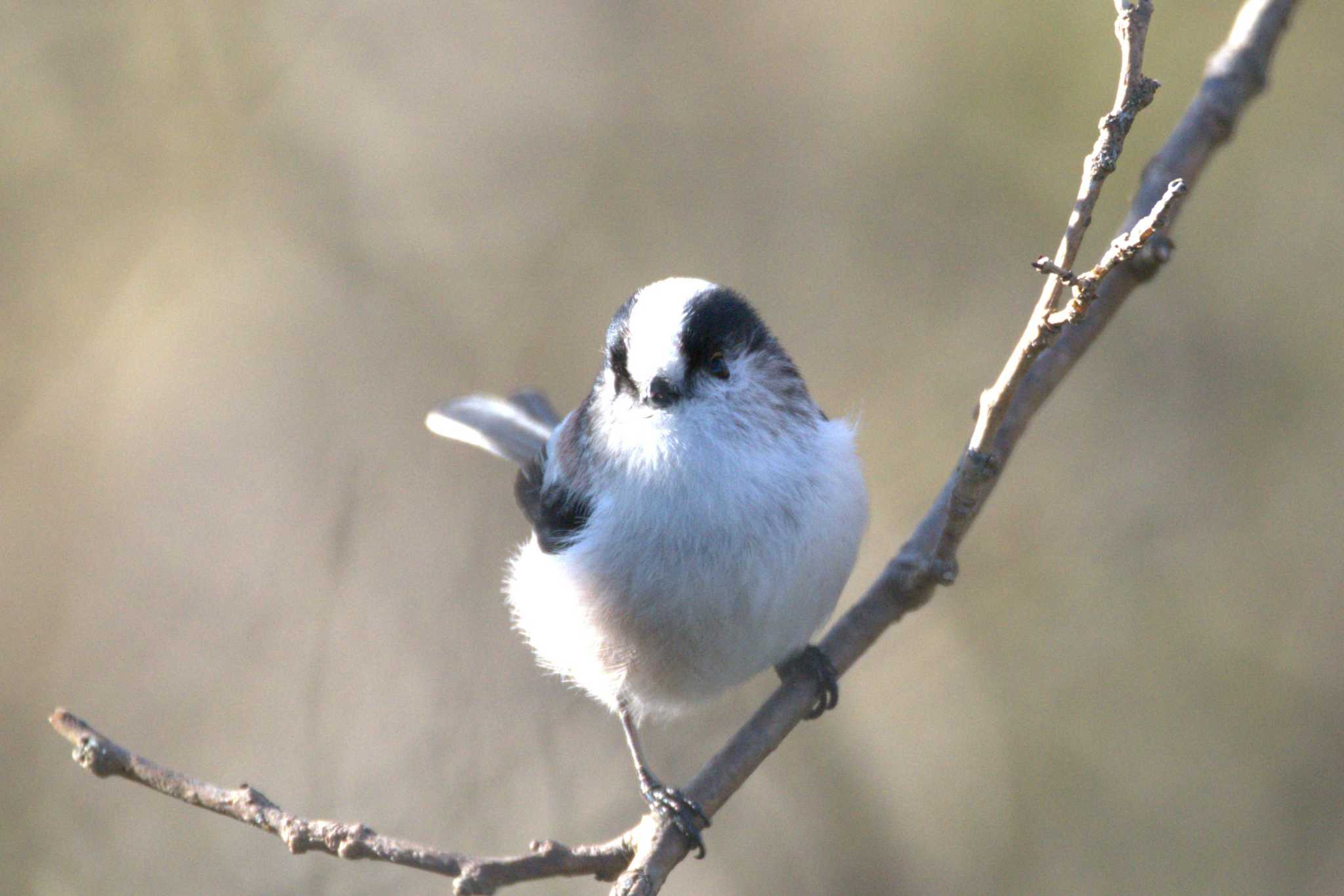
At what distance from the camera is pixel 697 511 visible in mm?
2447

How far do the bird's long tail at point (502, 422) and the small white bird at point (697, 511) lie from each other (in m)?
0.84

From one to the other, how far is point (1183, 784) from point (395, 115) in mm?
3944

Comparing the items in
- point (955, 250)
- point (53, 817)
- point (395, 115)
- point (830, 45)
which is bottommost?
point (53, 817)

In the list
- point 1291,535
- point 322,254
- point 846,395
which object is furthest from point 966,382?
point 322,254

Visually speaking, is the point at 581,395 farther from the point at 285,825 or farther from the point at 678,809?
the point at 285,825

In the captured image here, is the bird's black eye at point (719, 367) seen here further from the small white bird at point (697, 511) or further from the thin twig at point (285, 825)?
the thin twig at point (285, 825)

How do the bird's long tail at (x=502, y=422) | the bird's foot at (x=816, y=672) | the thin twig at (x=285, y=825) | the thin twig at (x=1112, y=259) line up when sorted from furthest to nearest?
the bird's long tail at (x=502, y=422) → the bird's foot at (x=816, y=672) → the thin twig at (x=285, y=825) → the thin twig at (x=1112, y=259)

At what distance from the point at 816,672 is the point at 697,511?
0.49m

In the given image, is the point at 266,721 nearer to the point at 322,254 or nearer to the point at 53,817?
the point at 53,817

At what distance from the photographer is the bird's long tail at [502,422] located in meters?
3.58

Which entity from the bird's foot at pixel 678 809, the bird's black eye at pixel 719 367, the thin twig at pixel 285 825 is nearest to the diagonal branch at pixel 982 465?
the bird's foot at pixel 678 809

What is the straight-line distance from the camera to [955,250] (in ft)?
14.5

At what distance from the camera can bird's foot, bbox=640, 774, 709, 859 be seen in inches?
85.7

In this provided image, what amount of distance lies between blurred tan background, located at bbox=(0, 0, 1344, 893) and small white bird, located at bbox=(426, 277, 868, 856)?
0.55m
